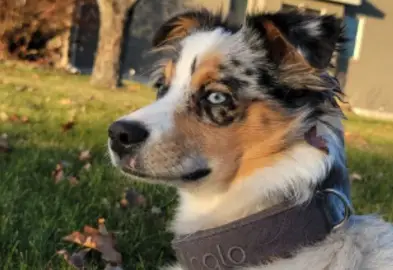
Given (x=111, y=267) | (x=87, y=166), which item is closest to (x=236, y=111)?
(x=111, y=267)

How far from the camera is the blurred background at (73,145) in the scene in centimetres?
364

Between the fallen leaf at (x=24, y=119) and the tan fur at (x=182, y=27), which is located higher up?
the tan fur at (x=182, y=27)

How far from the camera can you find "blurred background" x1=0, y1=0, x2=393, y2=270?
3639 millimetres

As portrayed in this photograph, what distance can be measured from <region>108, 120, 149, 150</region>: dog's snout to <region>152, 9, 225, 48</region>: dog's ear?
0.93 metres

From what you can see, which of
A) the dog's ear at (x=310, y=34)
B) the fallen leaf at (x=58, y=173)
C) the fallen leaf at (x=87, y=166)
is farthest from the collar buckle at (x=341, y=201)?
the fallen leaf at (x=87, y=166)

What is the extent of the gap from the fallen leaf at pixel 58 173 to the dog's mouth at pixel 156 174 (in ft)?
6.27

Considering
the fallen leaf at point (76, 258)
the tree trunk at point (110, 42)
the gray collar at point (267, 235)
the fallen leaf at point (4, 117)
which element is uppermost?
the gray collar at point (267, 235)

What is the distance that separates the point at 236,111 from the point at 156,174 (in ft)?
1.51

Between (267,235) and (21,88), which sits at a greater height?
(267,235)

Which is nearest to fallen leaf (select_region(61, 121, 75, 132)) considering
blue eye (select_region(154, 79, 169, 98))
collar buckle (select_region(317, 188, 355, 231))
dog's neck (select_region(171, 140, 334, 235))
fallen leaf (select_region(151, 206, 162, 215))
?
fallen leaf (select_region(151, 206, 162, 215))

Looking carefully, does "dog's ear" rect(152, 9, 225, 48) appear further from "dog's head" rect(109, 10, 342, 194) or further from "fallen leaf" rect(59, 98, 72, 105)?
"fallen leaf" rect(59, 98, 72, 105)

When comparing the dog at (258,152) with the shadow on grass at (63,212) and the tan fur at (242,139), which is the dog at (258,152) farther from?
the shadow on grass at (63,212)

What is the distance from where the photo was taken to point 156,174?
2797 millimetres

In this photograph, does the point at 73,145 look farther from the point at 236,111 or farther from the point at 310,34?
the point at 310,34
